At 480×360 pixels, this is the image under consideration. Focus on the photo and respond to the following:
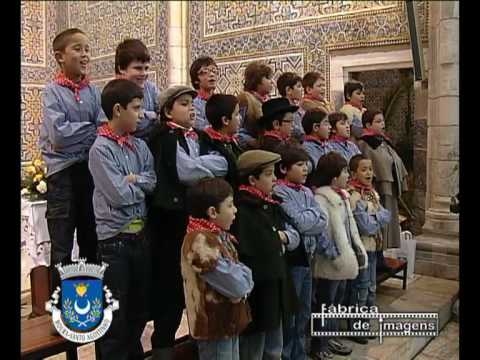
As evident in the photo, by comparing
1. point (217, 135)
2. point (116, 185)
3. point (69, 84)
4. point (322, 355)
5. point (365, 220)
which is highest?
point (69, 84)

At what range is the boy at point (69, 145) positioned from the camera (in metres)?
1.07

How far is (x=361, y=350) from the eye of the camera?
1.23 meters

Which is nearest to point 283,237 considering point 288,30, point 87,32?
point 288,30

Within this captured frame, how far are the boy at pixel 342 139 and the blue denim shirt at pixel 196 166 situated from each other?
445 millimetres

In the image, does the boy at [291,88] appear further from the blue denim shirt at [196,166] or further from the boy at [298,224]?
the blue denim shirt at [196,166]

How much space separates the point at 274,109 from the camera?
51.3 inches

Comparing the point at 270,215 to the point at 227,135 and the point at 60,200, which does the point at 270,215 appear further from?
the point at 60,200

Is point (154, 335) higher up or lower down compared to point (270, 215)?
lower down

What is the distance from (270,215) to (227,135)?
214 millimetres

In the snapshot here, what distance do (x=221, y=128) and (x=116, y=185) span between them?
298 millimetres

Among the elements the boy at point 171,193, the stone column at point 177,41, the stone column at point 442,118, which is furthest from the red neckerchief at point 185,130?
the stone column at point 177,41

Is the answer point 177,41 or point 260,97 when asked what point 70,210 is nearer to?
point 260,97
